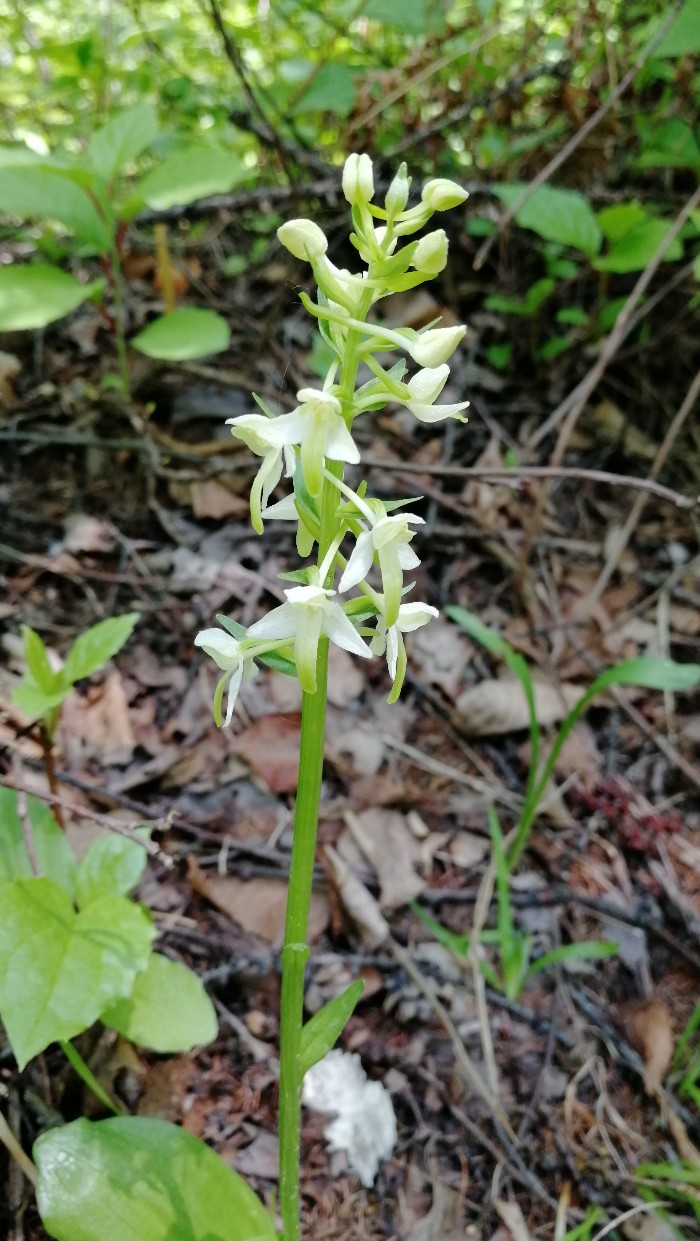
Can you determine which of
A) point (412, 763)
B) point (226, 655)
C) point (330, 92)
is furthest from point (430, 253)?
point (330, 92)

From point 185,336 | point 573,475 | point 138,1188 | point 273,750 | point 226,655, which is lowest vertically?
point 273,750

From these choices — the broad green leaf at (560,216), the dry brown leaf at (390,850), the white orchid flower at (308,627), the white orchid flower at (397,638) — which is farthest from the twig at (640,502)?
the white orchid flower at (308,627)

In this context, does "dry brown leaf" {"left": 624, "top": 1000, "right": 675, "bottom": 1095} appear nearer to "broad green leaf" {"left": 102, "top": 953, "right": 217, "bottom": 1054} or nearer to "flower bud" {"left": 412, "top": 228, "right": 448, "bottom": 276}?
"broad green leaf" {"left": 102, "top": 953, "right": 217, "bottom": 1054}

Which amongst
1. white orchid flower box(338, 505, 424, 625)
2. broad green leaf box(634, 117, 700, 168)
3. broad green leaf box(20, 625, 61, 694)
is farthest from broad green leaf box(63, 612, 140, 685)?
broad green leaf box(634, 117, 700, 168)

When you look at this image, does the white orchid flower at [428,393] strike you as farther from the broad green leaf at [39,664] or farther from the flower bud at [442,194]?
the broad green leaf at [39,664]

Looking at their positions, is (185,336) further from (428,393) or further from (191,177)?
(428,393)

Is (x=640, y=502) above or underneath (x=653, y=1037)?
above

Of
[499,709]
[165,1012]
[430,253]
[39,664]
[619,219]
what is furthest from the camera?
[619,219]

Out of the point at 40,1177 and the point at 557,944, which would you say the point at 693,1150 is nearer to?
the point at 557,944
